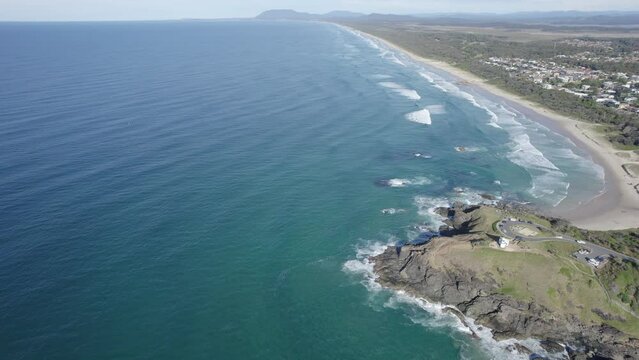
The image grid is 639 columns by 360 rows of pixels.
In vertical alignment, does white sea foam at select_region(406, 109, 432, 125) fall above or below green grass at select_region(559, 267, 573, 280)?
below

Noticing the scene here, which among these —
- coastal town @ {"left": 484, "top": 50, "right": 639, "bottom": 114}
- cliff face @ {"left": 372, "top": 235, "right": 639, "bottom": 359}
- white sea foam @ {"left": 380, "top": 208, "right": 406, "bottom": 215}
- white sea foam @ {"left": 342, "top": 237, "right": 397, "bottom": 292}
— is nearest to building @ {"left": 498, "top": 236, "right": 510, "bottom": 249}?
cliff face @ {"left": 372, "top": 235, "right": 639, "bottom": 359}

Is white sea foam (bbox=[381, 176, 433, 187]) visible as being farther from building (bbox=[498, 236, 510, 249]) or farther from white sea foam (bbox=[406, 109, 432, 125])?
white sea foam (bbox=[406, 109, 432, 125])

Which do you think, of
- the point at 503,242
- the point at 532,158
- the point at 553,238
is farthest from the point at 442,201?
the point at 532,158

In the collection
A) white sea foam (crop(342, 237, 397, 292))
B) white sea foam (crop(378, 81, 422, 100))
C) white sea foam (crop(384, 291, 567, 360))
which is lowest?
white sea foam (crop(378, 81, 422, 100))

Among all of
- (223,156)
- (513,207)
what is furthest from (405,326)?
(223,156)

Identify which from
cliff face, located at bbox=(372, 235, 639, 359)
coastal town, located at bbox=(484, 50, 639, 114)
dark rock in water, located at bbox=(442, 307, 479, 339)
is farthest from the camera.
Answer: coastal town, located at bbox=(484, 50, 639, 114)

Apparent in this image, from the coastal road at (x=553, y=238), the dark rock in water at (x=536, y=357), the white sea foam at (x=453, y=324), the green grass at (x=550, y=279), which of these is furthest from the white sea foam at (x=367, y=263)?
the dark rock in water at (x=536, y=357)
